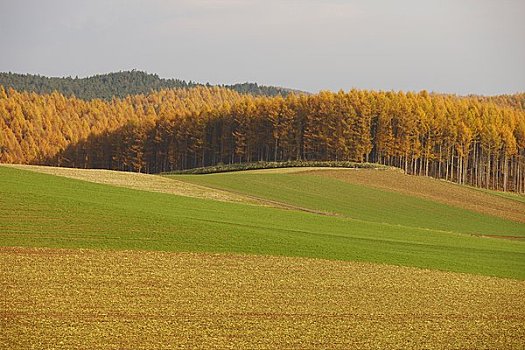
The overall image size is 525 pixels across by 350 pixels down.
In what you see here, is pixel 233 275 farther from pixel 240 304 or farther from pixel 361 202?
pixel 361 202

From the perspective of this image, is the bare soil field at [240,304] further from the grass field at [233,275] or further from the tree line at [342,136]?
the tree line at [342,136]

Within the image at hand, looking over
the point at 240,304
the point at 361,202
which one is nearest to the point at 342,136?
the point at 361,202

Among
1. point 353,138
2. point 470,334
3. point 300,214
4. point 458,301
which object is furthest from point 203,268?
point 353,138

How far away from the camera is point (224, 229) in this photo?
131ft

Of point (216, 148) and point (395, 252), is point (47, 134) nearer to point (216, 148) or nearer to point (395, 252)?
point (216, 148)

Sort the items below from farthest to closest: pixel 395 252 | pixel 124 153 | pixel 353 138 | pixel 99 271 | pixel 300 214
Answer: pixel 124 153
pixel 353 138
pixel 300 214
pixel 395 252
pixel 99 271

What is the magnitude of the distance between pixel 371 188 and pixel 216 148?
59449 millimetres

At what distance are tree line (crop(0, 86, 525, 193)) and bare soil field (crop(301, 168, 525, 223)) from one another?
23.4m

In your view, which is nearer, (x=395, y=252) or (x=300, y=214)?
(x=395, y=252)

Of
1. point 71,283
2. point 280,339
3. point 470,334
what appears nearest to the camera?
point 280,339

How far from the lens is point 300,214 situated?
52.0 meters

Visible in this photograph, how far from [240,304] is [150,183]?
134 ft

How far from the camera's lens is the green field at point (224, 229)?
36000mm

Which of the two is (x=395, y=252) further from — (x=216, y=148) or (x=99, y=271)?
(x=216, y=148)
